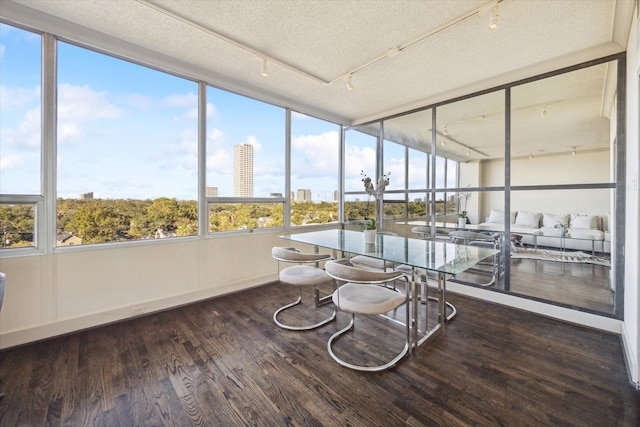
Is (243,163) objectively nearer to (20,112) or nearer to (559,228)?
(20,112)

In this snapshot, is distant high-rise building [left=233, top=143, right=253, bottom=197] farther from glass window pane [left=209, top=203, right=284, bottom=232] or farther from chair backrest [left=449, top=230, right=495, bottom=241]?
chair backrest [left=449, top=230, right=495, bottom=241]

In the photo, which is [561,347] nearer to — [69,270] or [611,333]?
[611,333]

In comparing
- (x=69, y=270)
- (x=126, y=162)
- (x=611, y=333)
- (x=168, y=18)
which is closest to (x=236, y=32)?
(x=168, y=18)

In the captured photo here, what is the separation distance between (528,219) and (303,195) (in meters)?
3.07

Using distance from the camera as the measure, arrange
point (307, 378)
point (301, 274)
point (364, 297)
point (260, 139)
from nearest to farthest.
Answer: point (307, 378)
point (364, 297)
point (301, 274)
point (260, 139)

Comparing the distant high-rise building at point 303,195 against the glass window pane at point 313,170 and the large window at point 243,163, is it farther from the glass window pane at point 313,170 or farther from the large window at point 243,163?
the large window at point 243,163

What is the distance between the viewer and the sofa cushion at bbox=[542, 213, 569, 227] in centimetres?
291

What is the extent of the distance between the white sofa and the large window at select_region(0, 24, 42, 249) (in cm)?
484

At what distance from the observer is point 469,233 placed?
3500mm

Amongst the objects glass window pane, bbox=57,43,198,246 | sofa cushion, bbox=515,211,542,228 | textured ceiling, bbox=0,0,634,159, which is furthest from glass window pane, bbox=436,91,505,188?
glass window pane, bbox=57,43,198,246

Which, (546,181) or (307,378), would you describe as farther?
(546,181)

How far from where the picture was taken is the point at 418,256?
7.37ft

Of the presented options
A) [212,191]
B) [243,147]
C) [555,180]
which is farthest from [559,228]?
[212,191]

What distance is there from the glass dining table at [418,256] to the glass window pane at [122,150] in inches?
62.7
